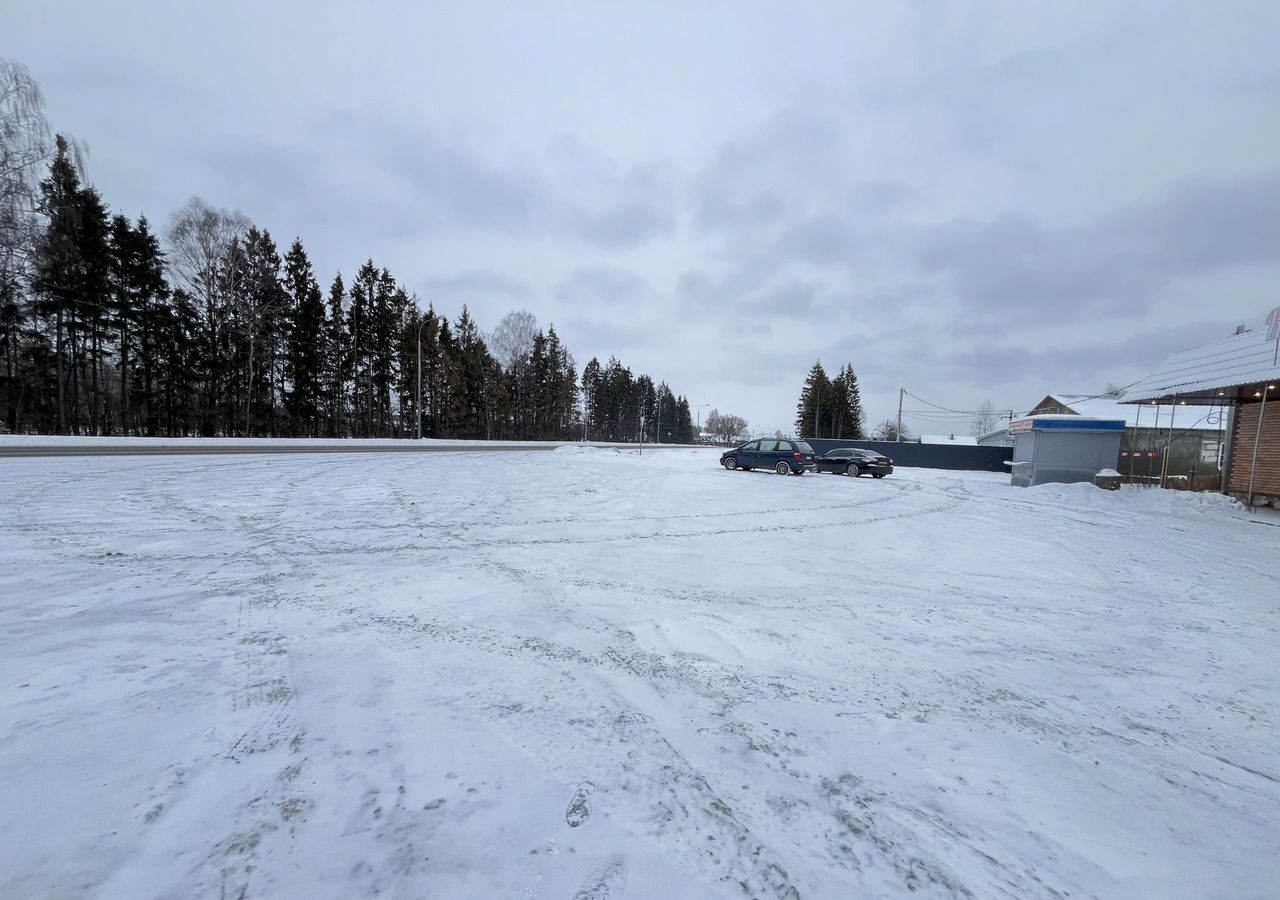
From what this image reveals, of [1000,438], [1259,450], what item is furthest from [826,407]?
[1259,450]

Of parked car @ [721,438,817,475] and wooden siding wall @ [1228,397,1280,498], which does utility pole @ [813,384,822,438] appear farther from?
wooden siding wall @ [1228,397,1280,498]

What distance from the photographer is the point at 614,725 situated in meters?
2.70

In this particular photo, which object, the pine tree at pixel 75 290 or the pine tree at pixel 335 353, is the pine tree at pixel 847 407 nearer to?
the pine tree at pixel 335 353

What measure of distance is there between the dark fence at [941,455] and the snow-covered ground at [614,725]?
27304 millimetres

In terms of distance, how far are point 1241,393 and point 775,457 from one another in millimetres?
14852

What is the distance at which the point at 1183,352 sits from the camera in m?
17.5

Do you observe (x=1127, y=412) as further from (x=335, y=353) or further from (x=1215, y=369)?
(x=335, y=353)

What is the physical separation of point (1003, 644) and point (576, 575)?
13.1ft

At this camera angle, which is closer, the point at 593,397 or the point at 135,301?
the point at 135,301

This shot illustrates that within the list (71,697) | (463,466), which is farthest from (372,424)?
(71,697)

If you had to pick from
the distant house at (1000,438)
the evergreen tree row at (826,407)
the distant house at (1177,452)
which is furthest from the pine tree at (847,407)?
the distant house at (1177,452)

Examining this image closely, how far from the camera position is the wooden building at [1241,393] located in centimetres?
1326

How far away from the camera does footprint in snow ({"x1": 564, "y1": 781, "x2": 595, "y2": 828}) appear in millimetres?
2010

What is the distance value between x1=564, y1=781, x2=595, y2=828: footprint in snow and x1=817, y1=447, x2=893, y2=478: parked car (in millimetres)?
22617
